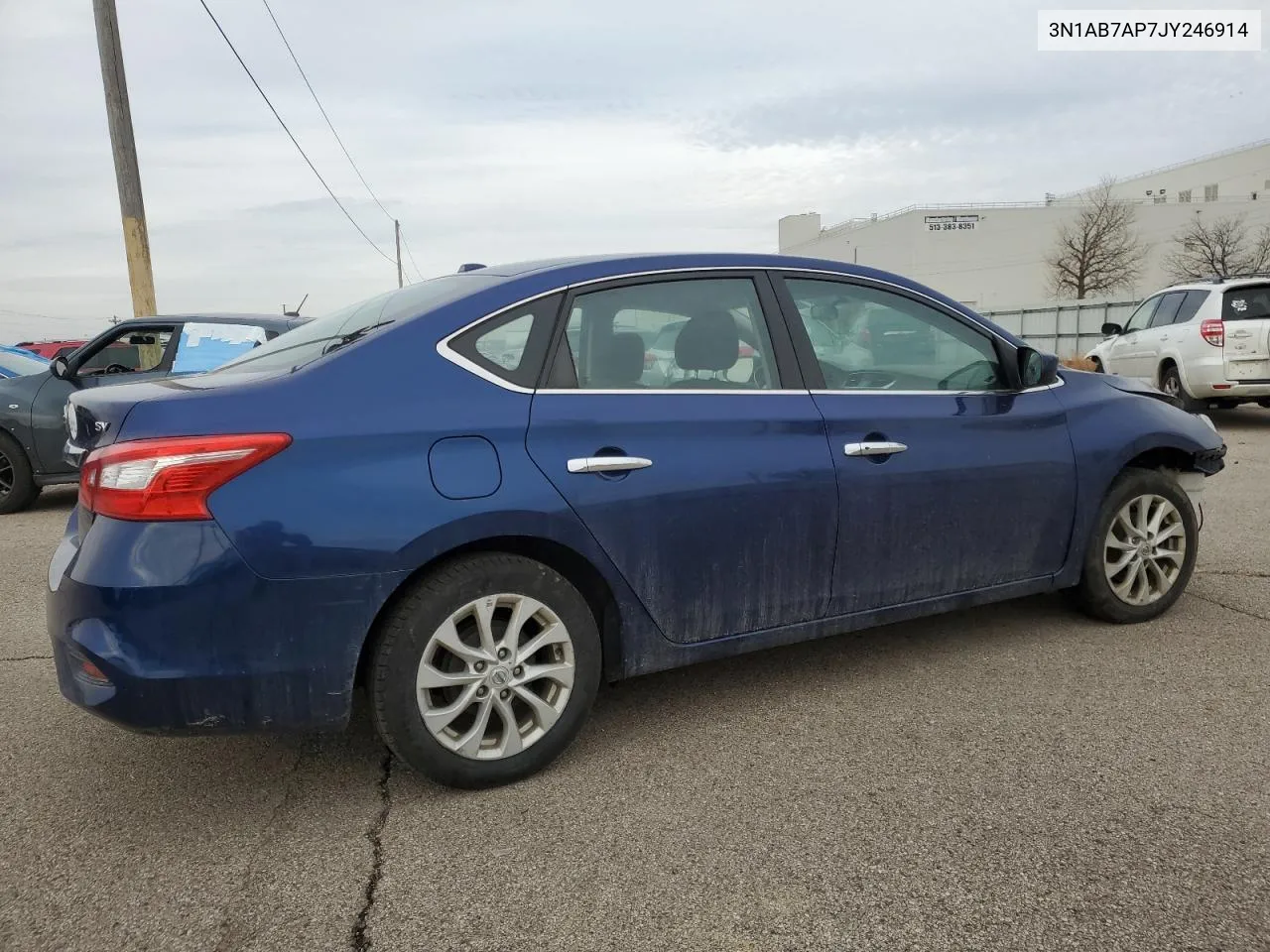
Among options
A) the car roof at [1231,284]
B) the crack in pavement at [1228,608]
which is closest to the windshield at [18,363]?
the crack in pavement at [1228,608]

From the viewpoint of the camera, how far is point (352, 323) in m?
3.26

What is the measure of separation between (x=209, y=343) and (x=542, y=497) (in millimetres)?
6055

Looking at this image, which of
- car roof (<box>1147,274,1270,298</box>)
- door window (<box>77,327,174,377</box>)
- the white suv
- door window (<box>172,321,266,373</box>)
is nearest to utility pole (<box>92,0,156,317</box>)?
door window (<box>77,327,174,377</box>)

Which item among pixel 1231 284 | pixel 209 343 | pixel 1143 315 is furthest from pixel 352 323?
pixel 1143 315

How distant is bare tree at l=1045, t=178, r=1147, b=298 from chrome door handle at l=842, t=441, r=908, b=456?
249 feet

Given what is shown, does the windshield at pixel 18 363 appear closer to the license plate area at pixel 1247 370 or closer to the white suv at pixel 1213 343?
the white suv at pixel 1213 343

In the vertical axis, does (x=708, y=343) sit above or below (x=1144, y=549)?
above

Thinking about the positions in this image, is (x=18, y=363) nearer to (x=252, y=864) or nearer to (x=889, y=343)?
(x=252, y=864)

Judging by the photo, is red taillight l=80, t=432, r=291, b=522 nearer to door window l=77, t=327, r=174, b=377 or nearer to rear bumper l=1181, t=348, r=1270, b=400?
door window l=77, t=327, r=174, b=377

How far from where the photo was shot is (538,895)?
234cm

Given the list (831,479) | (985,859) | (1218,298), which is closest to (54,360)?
(831,479)

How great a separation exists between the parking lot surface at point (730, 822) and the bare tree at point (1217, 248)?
208 feet

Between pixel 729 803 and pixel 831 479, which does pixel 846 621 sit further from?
pixel 729 803

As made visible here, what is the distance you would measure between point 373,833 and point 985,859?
1.61 meters
